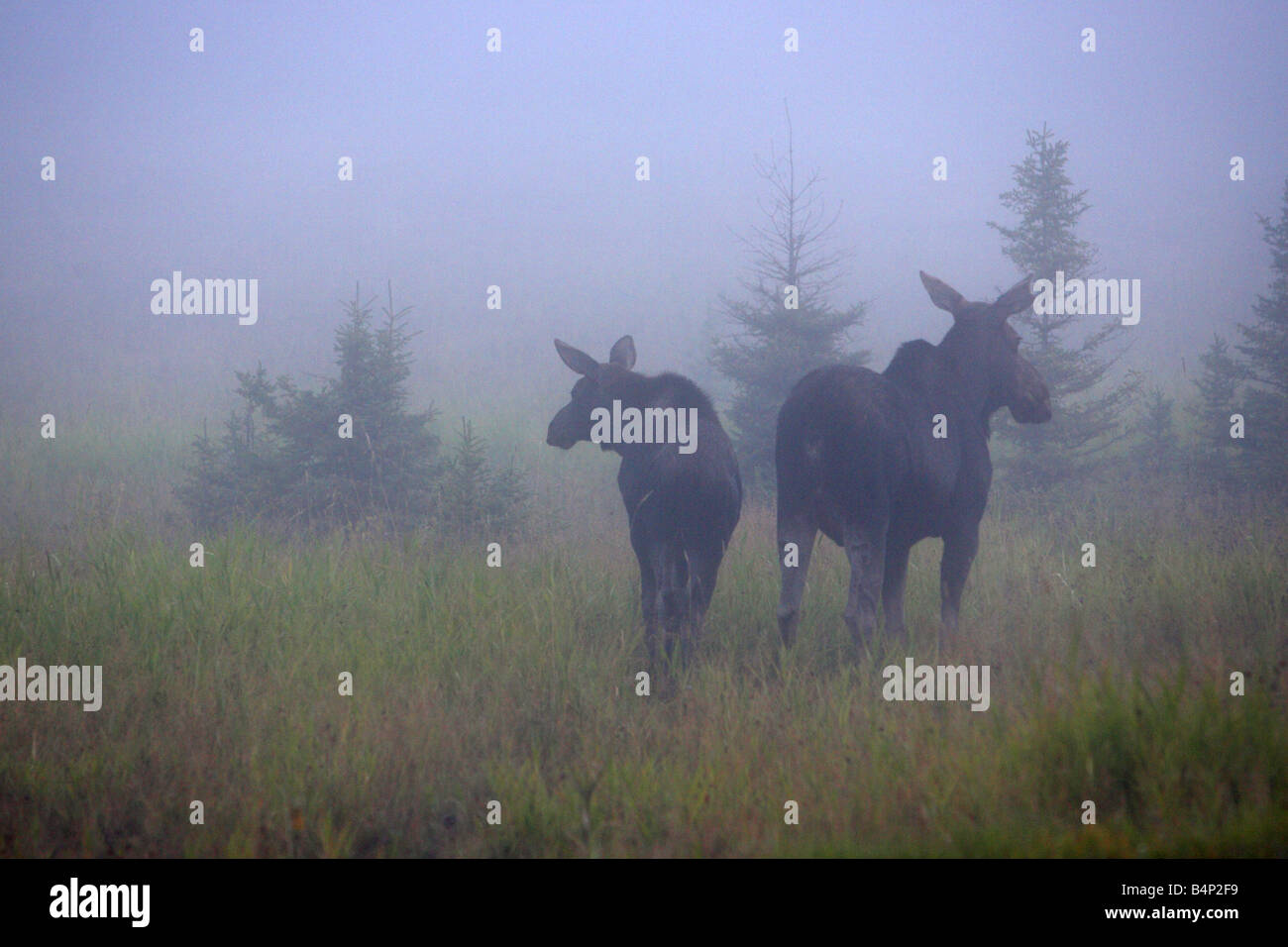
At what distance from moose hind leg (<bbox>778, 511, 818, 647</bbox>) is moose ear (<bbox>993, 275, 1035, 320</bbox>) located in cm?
239

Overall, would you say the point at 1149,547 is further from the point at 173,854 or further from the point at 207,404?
the point at 207,404

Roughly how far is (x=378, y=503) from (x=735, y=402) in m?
5.37

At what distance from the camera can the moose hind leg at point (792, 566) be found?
5891 mm

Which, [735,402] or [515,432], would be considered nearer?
[735,402]

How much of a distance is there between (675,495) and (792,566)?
3.22 feet

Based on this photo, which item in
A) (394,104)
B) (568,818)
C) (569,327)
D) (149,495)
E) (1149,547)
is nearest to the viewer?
(568,818)

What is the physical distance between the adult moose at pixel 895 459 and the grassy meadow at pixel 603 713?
61 cm

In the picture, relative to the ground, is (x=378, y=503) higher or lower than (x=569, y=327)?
lower

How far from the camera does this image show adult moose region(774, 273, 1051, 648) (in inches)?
228

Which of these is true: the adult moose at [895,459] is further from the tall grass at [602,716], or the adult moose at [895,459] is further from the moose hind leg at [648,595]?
the moose hind leg at [648,595]

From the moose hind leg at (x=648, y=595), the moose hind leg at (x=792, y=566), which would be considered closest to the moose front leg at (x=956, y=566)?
the moose hind leg at (x=792, y=566)
